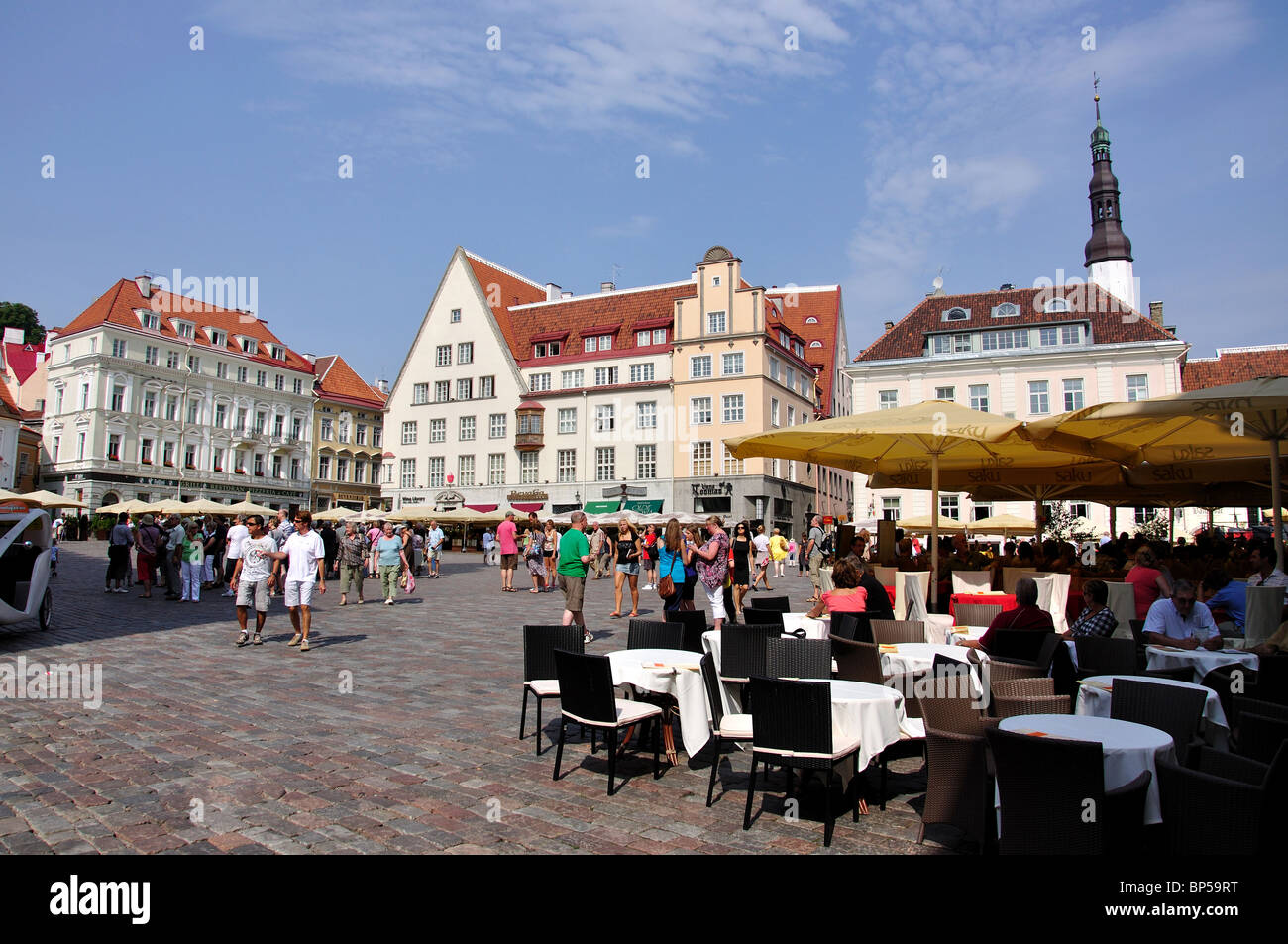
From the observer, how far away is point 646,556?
22.9m

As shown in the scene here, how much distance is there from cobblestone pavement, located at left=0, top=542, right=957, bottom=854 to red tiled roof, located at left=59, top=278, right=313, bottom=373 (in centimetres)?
5442

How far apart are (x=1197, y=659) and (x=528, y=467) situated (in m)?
49.2

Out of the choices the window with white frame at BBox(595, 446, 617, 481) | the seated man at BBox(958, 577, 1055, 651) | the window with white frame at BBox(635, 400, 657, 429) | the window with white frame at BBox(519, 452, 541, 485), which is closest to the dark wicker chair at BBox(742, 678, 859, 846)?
the seated man at BBox(958, 577, 1055, 651)

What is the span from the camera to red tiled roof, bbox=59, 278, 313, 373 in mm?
55688

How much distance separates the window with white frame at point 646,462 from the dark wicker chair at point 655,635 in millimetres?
42664

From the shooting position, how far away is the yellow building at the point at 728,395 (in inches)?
1857

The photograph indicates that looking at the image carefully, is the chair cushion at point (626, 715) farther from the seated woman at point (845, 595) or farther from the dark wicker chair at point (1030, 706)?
the seated woman at point (845, 595)

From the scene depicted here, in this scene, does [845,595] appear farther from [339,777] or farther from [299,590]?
[299,590]

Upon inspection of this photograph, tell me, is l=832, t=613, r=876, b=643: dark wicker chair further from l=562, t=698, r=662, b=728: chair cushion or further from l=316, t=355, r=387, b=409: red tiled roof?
l=316, t=355, r=387, b=409: red tiled roof

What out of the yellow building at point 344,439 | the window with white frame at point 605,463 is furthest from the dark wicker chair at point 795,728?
the yellow building at point 344,439

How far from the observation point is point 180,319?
59875mm
